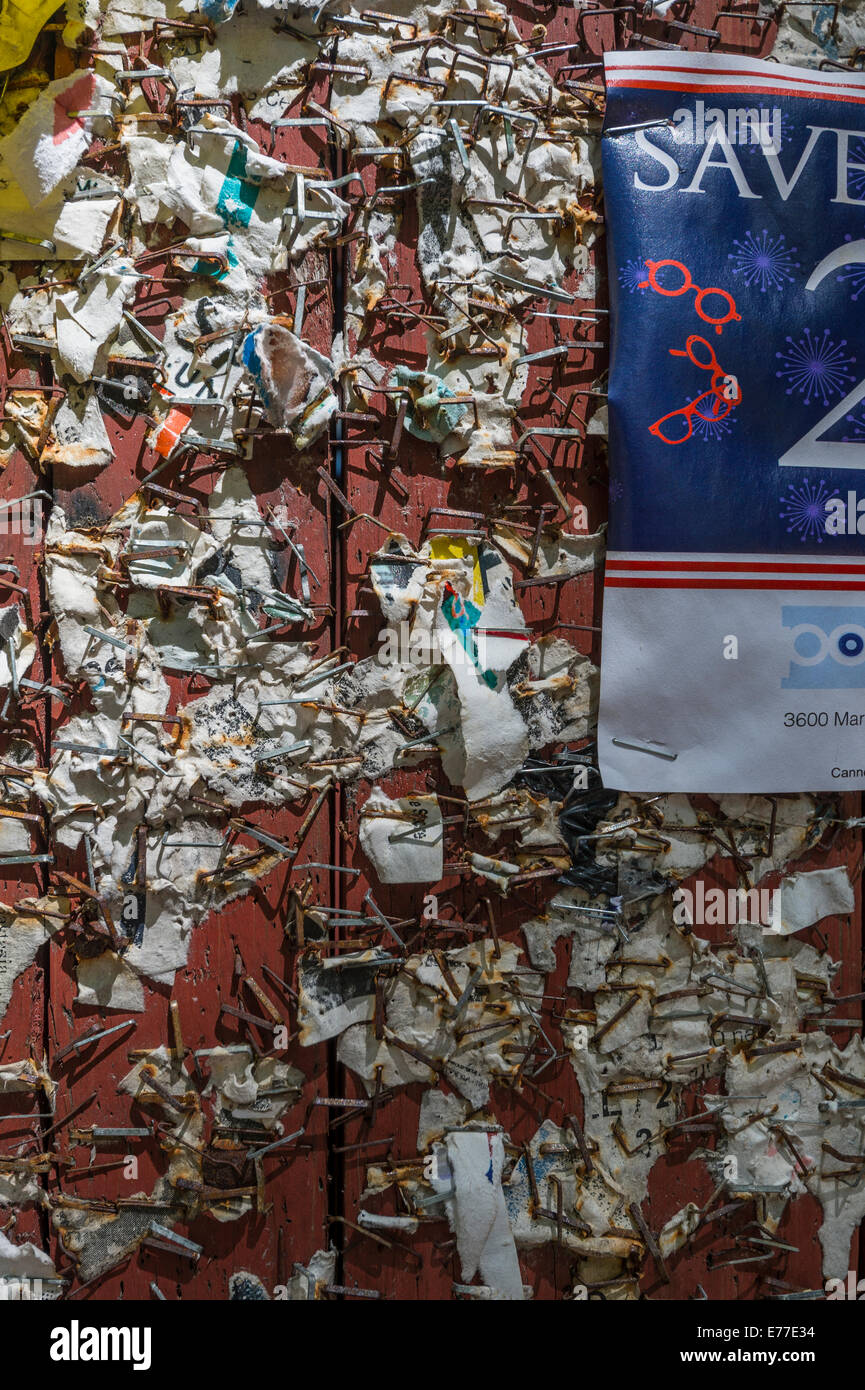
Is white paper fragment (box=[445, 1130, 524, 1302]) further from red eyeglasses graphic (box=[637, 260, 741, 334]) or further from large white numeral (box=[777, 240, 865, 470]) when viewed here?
red eyeglasses graphic (box=[637, 260, 741, 334])

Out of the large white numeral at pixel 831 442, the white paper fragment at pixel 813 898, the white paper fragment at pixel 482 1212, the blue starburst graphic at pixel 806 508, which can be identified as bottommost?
the white paper fragment at pixel 482 1212

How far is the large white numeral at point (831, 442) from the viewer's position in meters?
1.47

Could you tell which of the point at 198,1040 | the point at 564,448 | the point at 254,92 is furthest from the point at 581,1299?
the point at 254,92

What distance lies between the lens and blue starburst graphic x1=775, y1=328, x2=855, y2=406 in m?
1.47

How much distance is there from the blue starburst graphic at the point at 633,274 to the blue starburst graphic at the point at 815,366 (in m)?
0.27

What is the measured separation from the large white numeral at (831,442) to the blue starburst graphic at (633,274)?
0.97 ft

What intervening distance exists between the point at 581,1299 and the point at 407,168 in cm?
194

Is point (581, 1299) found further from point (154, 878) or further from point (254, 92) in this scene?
point (254, 92)

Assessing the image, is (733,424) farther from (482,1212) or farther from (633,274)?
(482,1212)

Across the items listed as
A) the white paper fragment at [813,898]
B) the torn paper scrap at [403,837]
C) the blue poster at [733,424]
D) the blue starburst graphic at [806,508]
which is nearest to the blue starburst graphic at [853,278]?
the blue poster at [733,424]

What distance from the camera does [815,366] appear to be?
1476mm

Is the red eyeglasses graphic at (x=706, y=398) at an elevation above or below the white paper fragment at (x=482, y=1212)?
above

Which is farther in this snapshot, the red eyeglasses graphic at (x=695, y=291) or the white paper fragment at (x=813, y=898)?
the white paper fragment at (x=813, y=898)

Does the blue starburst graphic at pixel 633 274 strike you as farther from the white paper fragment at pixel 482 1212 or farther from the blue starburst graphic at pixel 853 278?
the white paper fragment at pixel 482 1212
